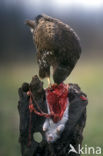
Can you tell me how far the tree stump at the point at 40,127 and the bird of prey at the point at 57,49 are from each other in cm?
9

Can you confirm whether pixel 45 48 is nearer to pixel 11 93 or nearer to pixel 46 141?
pixel 46 141

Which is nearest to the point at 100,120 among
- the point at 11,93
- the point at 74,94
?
the point at 11,93

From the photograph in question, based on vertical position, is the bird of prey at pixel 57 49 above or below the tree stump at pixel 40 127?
above

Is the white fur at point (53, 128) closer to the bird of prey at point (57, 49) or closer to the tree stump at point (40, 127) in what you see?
the tree stump at point (40, 127)

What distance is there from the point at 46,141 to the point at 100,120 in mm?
1006

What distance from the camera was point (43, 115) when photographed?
1.15 m

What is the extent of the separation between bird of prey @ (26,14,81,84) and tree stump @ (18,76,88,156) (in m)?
0.09

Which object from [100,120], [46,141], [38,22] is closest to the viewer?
[46,141]

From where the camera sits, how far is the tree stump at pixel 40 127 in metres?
1.14

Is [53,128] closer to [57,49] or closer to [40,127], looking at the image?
[40,127]

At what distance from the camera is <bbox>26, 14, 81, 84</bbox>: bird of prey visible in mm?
1174

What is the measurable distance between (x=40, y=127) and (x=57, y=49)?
0.27 meters

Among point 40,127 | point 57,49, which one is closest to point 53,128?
point 40,127

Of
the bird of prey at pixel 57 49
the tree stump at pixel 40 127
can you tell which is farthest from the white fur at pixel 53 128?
the bird of prey at pixel 57 49
